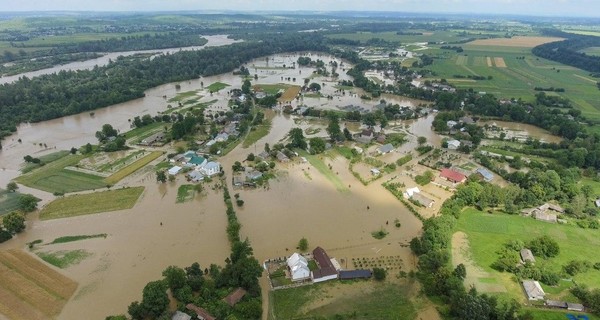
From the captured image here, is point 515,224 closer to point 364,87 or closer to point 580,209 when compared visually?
point 580,209

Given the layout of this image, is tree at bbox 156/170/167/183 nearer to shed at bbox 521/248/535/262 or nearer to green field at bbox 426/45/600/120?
shed at bbox 521/248/535/262

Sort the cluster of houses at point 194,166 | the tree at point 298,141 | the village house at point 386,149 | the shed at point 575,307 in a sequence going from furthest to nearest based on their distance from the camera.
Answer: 1. the tree at point 298,141
2. the village house at point 386,149
3. the cluster of houses at point 194,166
4. the shed at point 575,307

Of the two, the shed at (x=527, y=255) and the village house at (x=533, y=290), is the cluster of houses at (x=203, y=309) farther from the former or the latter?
the shed at (x=527, y=255)

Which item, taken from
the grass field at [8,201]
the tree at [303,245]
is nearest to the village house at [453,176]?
the tree at [303,245]

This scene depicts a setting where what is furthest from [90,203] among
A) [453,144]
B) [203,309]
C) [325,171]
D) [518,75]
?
[518,75]

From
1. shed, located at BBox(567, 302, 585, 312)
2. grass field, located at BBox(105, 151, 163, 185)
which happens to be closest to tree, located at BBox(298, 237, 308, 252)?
shed, located at BBox(567, 302, 585, 312)
